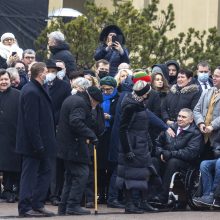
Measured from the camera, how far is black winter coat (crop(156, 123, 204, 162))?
19281mm

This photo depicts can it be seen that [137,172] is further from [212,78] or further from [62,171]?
[212,78]

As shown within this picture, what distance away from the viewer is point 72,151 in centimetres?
1789

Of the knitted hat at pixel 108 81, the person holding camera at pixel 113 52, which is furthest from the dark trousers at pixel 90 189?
the person holding camera at pixel 113 52

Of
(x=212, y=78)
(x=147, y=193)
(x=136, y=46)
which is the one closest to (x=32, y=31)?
(x=136, y=46)

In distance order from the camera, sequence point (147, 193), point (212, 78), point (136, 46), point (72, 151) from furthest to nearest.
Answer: point (136, 46), point (212, 78), point (147, 193), point (72, 151)

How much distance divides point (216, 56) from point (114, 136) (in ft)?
28.3

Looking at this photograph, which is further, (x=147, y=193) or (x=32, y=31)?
(x=32, y=31)

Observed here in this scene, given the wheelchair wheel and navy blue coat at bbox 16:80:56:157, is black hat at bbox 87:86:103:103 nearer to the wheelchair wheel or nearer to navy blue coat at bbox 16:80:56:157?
→ navy blue coat at bbox 16:80:56:157

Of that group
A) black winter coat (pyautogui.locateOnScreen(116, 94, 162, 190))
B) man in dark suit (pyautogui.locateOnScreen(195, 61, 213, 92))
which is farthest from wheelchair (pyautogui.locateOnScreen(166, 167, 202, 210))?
man in dark suit (pyautogui.locateOnScreen(195, 61, 213, 92))

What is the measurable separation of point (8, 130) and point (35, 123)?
2404 mm

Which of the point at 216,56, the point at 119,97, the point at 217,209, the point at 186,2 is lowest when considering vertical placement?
the point at 217,209

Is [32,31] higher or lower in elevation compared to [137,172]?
higher

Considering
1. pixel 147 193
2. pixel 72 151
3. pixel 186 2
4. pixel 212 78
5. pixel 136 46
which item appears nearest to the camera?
pixel 72 151

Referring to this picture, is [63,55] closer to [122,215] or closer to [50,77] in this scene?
[50,77]
